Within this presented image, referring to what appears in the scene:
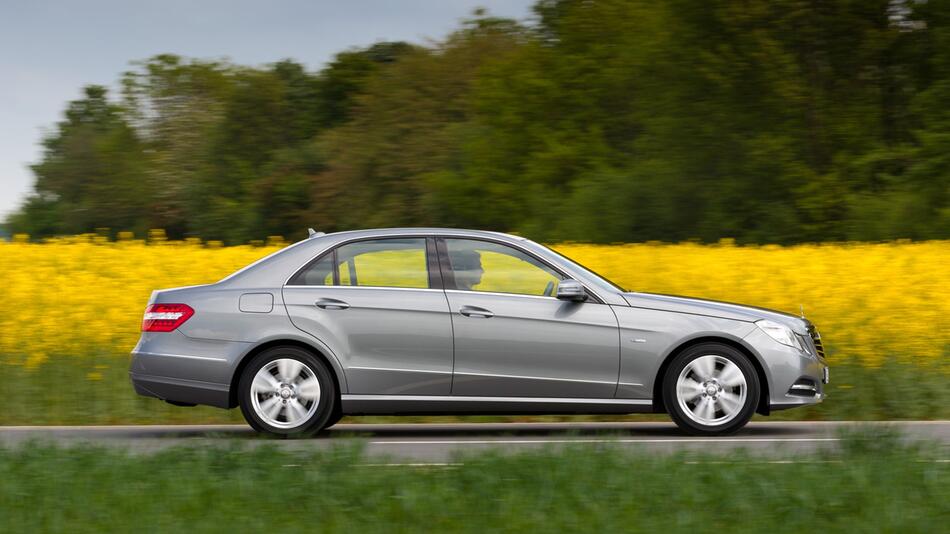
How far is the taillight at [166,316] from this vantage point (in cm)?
985

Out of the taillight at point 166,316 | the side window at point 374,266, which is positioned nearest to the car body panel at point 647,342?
the side window at point 374,266

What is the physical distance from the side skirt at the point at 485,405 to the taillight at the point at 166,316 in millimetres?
1321

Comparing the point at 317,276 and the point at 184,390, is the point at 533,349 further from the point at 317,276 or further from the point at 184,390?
the point at 184,390

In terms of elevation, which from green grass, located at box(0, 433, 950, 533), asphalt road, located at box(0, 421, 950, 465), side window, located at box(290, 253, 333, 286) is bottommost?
asphalt road, located at box(0, 421, 950, 465)

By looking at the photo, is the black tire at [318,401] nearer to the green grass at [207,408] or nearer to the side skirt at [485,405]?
Result: the side skirt at [485,405]

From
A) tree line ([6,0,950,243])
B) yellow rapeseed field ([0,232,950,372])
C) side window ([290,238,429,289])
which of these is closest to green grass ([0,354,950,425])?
yellow rapeseed field ([0,232,950,372])

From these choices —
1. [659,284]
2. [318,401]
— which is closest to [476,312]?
[318,401]

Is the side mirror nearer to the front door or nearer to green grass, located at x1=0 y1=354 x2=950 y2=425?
the front door

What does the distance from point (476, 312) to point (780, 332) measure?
2238 millimetres

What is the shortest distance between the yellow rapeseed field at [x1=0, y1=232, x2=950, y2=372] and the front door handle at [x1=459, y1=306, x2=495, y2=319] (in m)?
4.59

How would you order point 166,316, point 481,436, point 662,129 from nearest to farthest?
point 166,316 < point 481,436 < point 662,129

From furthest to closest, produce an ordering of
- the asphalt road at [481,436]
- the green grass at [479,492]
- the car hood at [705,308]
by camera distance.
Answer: the car hood at [705,308], the asphalt road at [481,436], the green grass at [479,492]

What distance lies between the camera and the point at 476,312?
968 centimetres

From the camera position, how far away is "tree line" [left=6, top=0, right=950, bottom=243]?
1219 inches
